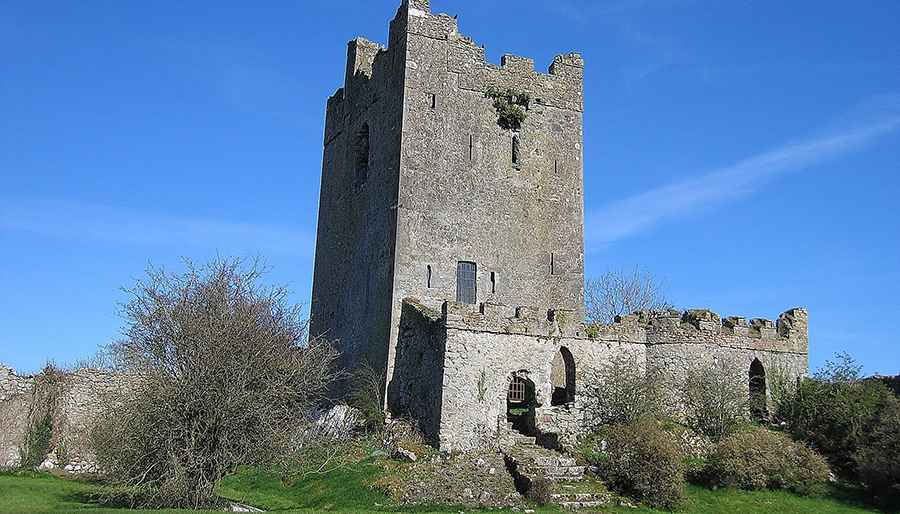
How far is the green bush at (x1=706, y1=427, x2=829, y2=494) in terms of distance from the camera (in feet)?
72.8

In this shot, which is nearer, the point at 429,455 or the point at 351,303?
the point at 429,455

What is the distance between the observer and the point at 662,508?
20.9m

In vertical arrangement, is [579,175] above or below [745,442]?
above

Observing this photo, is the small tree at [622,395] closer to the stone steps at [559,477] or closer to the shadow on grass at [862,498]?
the stone steps at [559,477]

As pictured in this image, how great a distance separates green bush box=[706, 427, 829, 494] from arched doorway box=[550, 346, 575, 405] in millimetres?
4573

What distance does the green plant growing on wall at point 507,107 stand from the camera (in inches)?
1244

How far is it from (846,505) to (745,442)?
9.47 ft

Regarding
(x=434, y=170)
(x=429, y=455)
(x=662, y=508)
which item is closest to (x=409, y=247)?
(x=434, y=170)

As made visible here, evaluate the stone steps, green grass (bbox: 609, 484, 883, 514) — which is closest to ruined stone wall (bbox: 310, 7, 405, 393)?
the stone steps

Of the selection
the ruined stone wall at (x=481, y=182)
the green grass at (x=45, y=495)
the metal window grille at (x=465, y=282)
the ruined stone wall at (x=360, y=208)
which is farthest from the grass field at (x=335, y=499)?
the metal window grille at (x=465, y=282)

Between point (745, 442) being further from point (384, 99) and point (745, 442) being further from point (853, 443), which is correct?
point (384, 99)

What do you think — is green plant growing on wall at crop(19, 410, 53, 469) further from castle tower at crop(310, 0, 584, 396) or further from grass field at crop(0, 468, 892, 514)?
castle tower at crop(310, 0, 584, 396)

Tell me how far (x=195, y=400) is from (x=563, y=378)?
1362 cm

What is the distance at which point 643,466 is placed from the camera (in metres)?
21.6
